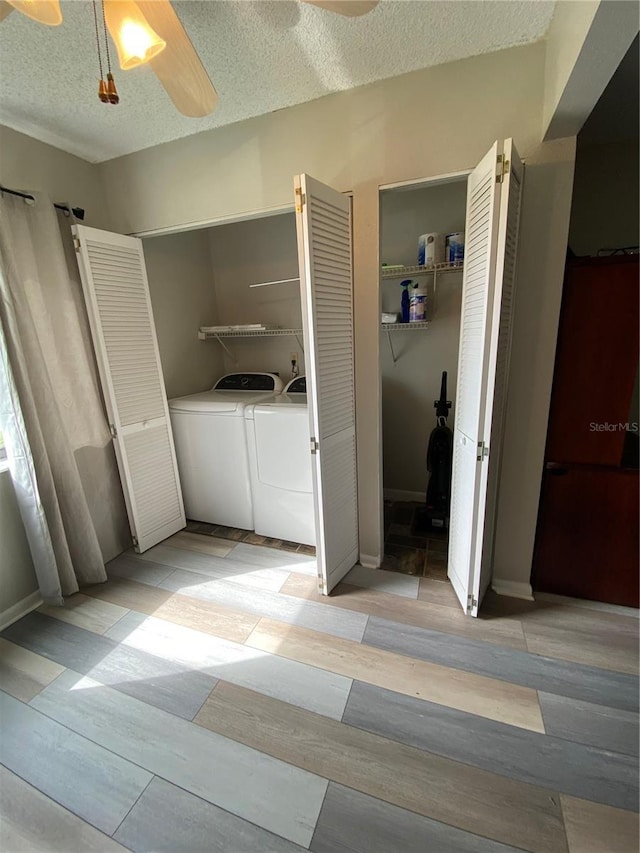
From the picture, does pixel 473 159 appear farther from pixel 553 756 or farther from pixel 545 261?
pixel 553 756

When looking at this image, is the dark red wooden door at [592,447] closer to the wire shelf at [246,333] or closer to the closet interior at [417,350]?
the closet interior at [417,350]

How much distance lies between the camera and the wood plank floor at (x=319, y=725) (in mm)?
1036

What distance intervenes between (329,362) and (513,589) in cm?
162

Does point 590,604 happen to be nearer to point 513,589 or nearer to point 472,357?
point 513,589

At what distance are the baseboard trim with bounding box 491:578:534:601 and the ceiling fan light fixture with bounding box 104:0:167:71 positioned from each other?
264cm

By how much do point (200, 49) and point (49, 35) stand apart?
0.55m

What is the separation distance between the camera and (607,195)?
2197mm

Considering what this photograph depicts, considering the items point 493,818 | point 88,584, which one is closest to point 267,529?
point 88,584

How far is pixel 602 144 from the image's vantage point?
2.16 meters

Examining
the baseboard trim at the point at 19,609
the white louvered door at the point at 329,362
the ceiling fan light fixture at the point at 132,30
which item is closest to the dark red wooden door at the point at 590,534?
the white louvered door at the point at 329,362

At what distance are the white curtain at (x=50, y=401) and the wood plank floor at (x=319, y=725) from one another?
0.35m

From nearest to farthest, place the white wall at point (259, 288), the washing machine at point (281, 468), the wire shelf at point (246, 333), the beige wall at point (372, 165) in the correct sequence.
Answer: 1. the beige wall at point (372, 165)
2. the washing machine at point (281, 468)
3. the wire shelf at point (246, 333)
4. the white wall at point (259, 288)

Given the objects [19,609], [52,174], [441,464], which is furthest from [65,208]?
[441,464]

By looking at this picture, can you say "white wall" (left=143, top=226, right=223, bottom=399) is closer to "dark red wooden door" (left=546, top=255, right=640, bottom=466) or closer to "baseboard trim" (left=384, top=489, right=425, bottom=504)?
"baseboard trim" (left=384, top=489, right=425, bottom=504)
